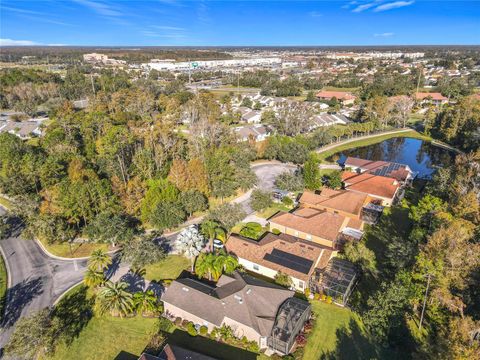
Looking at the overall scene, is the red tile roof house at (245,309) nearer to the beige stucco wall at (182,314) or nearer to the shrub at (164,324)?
the beige stucco wall at (182,314)

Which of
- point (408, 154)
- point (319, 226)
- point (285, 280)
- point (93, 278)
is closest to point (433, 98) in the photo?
point (408, 154)

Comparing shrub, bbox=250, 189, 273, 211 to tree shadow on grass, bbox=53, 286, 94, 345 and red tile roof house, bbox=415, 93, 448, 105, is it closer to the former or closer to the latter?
tree shadow on grass, bbox=53, 286, 94, 345

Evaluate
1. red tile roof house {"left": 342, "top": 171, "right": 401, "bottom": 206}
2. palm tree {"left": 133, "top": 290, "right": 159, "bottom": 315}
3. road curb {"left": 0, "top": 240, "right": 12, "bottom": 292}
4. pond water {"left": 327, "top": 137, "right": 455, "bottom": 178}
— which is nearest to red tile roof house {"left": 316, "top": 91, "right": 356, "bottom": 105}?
pond water {"left": 327, "top": 137, "right": 455, "bottom": 178}

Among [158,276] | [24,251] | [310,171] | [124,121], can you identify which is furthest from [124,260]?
[124,121]

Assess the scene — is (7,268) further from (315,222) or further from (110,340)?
(315,222)

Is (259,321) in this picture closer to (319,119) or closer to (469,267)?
(469,267)
